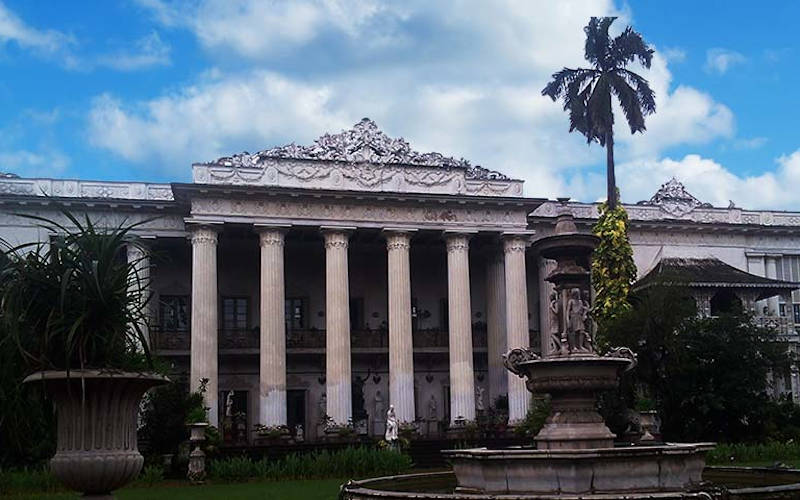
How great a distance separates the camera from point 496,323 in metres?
40.4

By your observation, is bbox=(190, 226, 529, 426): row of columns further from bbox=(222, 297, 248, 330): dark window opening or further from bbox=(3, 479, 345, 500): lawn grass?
bbox=(3, 479, 345, 500): lawn grass

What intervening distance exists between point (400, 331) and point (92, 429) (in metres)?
26.0

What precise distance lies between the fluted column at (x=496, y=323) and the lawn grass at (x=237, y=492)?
1601 centimetres

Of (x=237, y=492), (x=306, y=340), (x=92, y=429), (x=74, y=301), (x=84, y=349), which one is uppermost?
(x=306, y=340)

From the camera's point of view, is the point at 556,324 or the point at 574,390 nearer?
the point at 574,390

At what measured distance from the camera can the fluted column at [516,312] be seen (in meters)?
37.7

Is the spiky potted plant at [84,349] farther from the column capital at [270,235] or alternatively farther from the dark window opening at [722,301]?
the dark window opening at [722,301]

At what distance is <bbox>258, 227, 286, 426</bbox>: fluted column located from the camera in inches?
1380

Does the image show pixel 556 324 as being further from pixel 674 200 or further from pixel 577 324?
pixel 674 200

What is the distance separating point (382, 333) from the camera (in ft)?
137

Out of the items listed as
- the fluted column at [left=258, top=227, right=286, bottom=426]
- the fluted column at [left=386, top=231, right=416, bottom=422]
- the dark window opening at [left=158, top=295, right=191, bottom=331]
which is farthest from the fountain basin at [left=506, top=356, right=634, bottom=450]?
the dark window opening at [left=158, top=295, right=191, bottom=331]

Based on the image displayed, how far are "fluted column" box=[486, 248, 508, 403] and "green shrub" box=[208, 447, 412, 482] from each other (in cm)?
1350

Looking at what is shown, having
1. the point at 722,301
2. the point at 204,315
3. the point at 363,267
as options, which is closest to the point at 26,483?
the point at 204,315

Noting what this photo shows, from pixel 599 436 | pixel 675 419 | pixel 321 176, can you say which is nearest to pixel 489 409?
pixel 675 419
